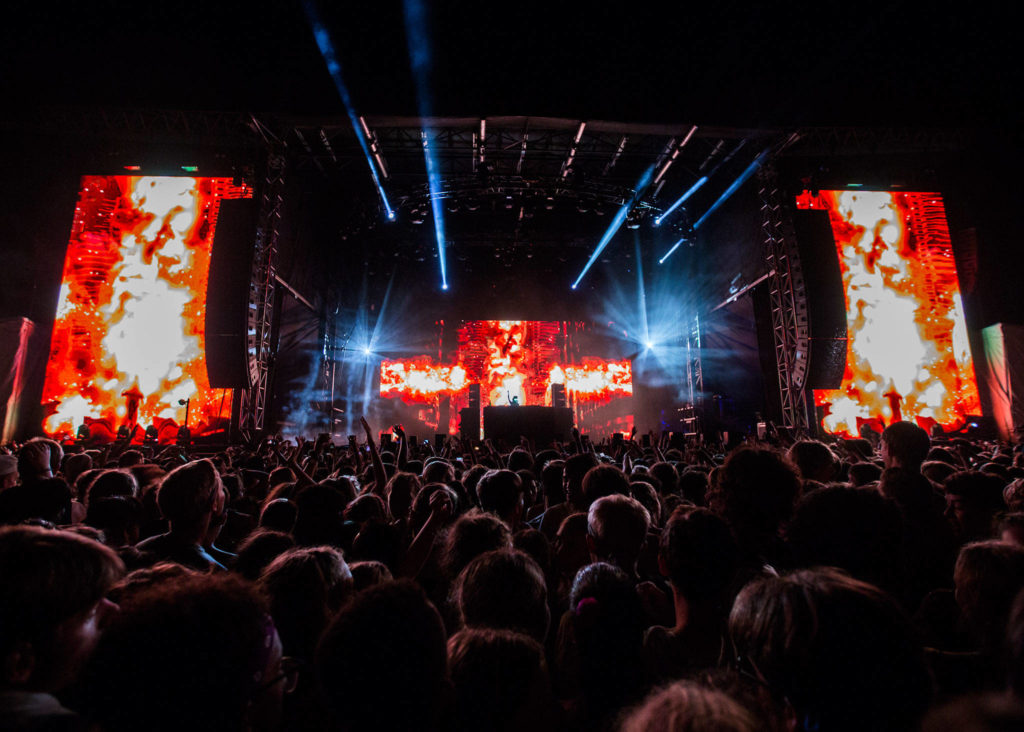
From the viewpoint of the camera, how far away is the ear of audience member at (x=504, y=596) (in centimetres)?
157

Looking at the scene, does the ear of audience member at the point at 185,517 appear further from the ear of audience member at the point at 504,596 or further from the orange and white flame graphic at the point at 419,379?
the orange and white flame graphic at the point at 419,379

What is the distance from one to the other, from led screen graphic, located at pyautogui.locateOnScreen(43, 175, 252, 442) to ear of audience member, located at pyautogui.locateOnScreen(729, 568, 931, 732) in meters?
13.9

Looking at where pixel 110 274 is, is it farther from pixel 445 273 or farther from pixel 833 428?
pixel 833 428

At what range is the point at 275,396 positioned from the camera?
14.2 metres

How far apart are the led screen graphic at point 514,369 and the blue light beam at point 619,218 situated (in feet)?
10.7

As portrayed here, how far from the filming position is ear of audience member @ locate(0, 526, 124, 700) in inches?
42.2

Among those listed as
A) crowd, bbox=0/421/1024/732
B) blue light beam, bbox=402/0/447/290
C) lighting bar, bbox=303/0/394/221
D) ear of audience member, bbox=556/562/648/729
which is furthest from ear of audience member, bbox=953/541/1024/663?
lighting bar, bbox=303/0/394/221

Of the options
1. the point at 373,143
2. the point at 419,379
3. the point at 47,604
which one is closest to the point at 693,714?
the point at 47,604

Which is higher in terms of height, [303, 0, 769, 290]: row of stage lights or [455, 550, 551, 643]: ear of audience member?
[303, 0, 769, 290]: row of stage lights

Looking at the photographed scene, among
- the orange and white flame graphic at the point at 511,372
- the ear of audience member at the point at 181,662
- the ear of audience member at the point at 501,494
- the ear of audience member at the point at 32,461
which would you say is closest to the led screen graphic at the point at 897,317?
the orange and white flame graphic at the point at 511,372

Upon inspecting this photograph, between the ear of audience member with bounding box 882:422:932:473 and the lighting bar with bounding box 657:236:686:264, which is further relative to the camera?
the lighting bar with bounding box 657:236:686:264

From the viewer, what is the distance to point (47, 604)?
1115 mm

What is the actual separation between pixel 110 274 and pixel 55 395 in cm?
324

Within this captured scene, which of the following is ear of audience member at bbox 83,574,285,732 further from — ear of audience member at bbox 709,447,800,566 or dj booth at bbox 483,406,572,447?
dj booth at bbox 483,406,572,447
